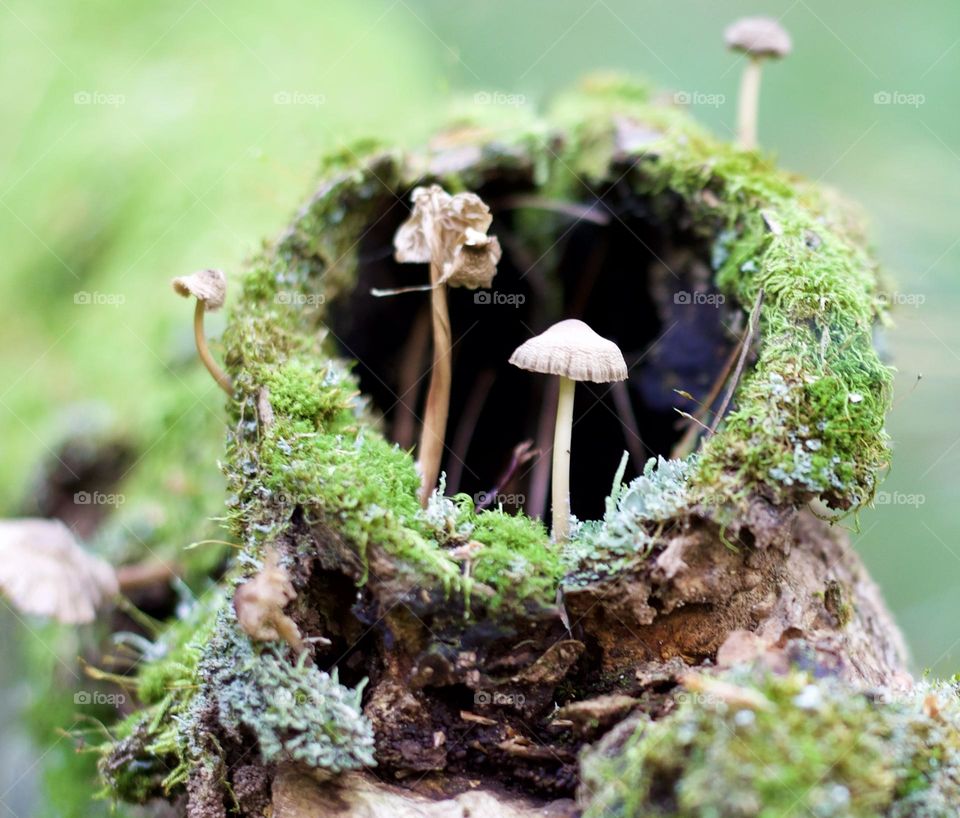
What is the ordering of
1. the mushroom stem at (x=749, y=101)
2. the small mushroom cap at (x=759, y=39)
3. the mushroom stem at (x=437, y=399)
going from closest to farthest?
the mushroom stem at (x=437, y=399)
the small mushroom cap at (x=759, y=39)
the mushroom stem at (x=749, y=101)

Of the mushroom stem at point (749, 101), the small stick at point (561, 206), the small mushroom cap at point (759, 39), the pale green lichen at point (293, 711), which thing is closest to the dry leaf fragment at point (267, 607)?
the pale green lichen at point (293, 711)

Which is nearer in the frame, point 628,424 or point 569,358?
point 569,358

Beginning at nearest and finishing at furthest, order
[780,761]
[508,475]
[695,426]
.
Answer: [780,761] < [508,475] < [695,426]

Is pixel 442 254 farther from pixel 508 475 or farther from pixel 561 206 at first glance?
pixel 561 206

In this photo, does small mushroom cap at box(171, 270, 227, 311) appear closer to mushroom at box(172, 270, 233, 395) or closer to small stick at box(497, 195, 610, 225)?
mushroom at box(172, 270, 233, 395)

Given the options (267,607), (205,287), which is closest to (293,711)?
(267,607)

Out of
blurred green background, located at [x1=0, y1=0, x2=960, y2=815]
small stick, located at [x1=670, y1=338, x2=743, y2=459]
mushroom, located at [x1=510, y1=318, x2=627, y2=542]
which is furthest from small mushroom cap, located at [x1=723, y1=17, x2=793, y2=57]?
mushroom, located at [x1=510, y1=318, x2=627, y2=542]

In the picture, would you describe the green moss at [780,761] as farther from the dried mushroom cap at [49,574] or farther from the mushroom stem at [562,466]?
the dried mushroom cap at [49,574]
